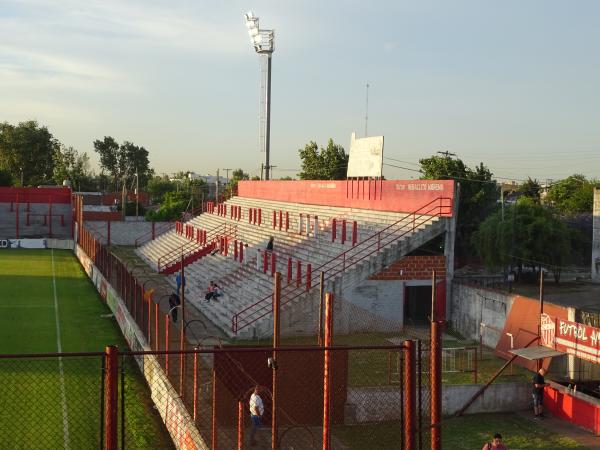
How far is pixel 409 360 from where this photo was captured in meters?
8.51

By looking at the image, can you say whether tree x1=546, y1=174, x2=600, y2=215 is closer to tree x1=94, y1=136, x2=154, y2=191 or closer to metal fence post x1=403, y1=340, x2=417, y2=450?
metal fence post x1=403, y1=340, x2=417, y2=450

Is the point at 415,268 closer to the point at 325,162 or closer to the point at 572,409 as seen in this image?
the point at 572,409

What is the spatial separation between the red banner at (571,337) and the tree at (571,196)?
98.0 feet

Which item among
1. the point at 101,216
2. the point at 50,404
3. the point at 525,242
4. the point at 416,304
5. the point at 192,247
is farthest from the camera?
the point at 101,216

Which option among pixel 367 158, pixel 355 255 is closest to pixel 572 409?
pixel 355 255

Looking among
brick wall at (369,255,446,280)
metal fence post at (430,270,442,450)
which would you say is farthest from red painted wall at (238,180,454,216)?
metal fence post at (430,270,442,450)

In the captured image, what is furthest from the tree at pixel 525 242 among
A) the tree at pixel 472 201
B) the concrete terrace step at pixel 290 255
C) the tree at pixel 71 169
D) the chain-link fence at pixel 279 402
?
the tree at pixel 71 169

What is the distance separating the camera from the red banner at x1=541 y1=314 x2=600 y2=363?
17.6 m

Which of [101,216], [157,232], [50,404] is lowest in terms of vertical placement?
[50,404]

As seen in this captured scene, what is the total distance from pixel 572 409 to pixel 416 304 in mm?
10697

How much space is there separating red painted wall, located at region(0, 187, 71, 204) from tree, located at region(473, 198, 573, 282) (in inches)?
1800

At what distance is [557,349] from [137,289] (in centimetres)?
1146

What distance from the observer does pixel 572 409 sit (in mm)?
16359

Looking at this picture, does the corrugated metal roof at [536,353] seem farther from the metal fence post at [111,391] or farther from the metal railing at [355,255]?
the metal fence post at [111,391]
